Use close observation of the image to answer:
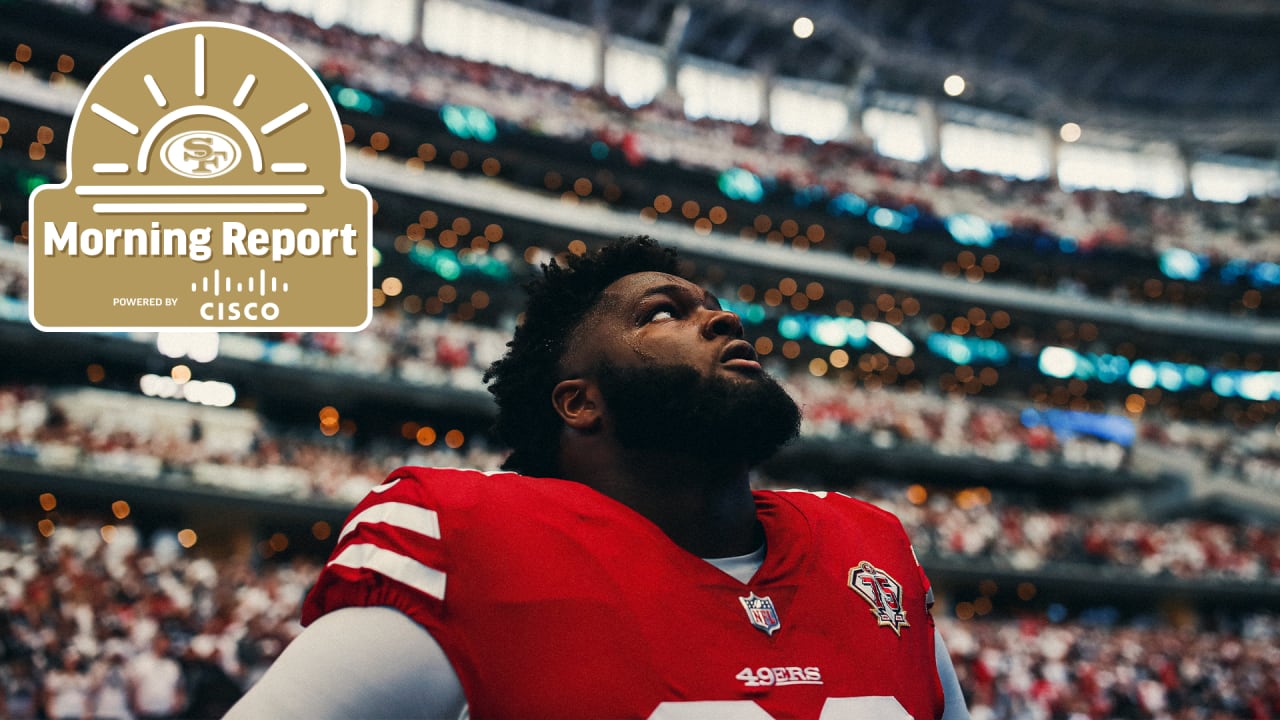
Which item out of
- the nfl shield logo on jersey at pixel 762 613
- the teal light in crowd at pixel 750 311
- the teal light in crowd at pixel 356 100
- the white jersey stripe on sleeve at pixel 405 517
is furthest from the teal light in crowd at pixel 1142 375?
the white jersey stripe on sleeve at pixel 405 517

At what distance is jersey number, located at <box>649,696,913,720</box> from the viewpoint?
1.46m

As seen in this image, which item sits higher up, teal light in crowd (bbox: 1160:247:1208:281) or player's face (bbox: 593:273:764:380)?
teal light in crowd (bbox: 1160:247:1208:281)

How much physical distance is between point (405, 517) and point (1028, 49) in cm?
3327

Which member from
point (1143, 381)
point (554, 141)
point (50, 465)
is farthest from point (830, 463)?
point (50, 465)

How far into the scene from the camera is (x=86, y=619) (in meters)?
9.66

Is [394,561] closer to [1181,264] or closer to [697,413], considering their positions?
[697,413]

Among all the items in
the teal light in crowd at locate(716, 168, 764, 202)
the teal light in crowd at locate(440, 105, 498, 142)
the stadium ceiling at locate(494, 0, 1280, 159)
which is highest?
the stadium ceiling at locate(494, 0, 1280, 159)

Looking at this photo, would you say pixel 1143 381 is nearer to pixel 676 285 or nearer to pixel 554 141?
pixel 554 141

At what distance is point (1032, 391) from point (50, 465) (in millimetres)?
23979

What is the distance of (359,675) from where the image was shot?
133 centimetres

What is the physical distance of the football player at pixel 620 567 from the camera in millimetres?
1412

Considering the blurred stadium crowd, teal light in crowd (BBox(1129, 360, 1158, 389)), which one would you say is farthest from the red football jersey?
A: teal light in crowd (BBox(1129, 360, 1158, 389))

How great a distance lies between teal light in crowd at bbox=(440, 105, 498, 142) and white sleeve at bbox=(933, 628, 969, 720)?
19.8 meters

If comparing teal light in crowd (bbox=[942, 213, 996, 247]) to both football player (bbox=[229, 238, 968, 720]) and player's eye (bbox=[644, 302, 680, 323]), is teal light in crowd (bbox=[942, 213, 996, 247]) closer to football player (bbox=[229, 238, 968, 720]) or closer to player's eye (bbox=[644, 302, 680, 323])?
football player (bbox=[229, 238, 968, 720])
